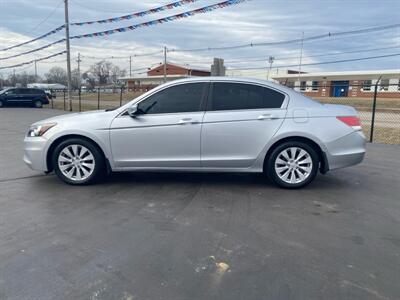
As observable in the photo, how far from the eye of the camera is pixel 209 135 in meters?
4.92

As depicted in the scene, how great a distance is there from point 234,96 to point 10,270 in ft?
11.6

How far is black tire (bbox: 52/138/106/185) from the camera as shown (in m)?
5.04

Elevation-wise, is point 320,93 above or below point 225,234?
above

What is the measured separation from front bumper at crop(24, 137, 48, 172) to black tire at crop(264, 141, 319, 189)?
3.32 metres

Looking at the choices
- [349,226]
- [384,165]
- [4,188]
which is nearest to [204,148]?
[349,226]

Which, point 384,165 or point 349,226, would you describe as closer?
point 349,226

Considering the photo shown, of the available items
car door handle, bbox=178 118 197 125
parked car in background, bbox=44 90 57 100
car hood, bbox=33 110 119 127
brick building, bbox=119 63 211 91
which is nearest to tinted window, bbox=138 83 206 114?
car door handle, bbox=178 118 197 125

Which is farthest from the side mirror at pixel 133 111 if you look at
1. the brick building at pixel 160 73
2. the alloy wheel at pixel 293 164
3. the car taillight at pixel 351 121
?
the brick building at pixel 160 73

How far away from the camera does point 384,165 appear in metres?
6.84

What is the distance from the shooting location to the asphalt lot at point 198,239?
260 centimetres

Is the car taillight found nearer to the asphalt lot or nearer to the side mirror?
the asphalt lot

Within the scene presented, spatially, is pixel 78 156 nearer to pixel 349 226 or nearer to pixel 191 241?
pixel 191 241

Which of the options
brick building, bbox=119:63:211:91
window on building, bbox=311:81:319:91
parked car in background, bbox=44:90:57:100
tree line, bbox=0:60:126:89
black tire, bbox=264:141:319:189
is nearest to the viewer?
black tire, bbox=264:141:319:189

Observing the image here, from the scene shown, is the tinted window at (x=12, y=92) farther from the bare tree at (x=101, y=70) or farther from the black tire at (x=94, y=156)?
the bare tree at (x=101, y=70)
